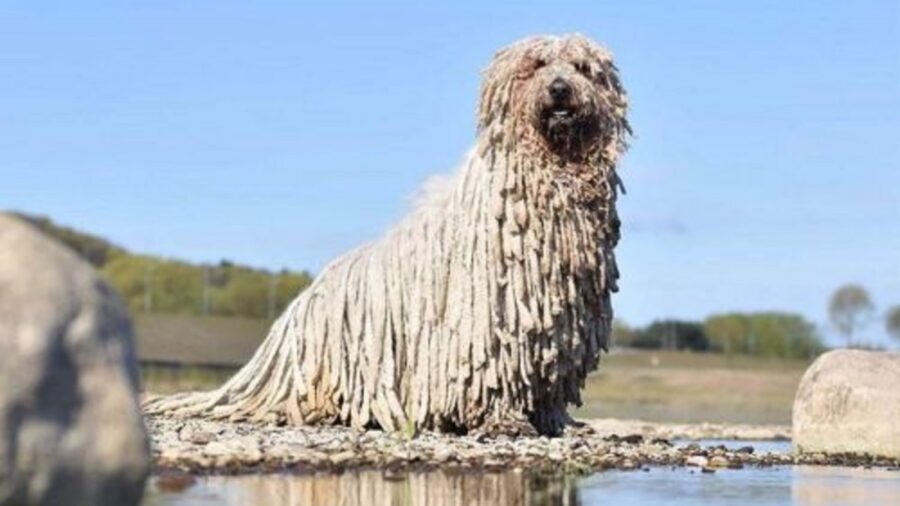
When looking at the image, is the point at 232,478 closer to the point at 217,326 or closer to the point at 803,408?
the point at 803,408

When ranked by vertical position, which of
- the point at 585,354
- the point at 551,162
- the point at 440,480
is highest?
the point at 551,162

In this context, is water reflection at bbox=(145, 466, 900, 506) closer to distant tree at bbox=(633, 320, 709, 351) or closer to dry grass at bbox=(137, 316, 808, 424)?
dry grass at bbox=(137, 316, 808, 424)

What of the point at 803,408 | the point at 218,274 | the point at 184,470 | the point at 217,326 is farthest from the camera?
the point at 218,274

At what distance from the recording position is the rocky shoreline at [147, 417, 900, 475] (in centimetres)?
634

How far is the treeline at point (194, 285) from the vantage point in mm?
37625

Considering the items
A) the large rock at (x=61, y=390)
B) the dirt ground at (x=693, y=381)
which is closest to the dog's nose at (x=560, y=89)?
the large rock at (x=61, y=390)

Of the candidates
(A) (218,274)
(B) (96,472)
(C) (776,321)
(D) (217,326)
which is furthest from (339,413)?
(C) (776,321)

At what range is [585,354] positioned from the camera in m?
8.67

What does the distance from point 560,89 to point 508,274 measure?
826 mm

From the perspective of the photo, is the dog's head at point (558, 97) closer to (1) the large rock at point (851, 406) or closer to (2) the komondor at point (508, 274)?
(2) the komondor at point (508, 274)

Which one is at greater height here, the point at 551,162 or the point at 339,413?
the point at 551,162

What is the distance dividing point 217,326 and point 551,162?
27.3 m

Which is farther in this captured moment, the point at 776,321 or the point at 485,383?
the point at 776,321

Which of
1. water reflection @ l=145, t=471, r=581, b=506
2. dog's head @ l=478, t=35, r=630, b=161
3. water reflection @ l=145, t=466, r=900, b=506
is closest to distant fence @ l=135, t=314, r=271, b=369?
dog's head @ l=478, t=35, r=630, b=161
